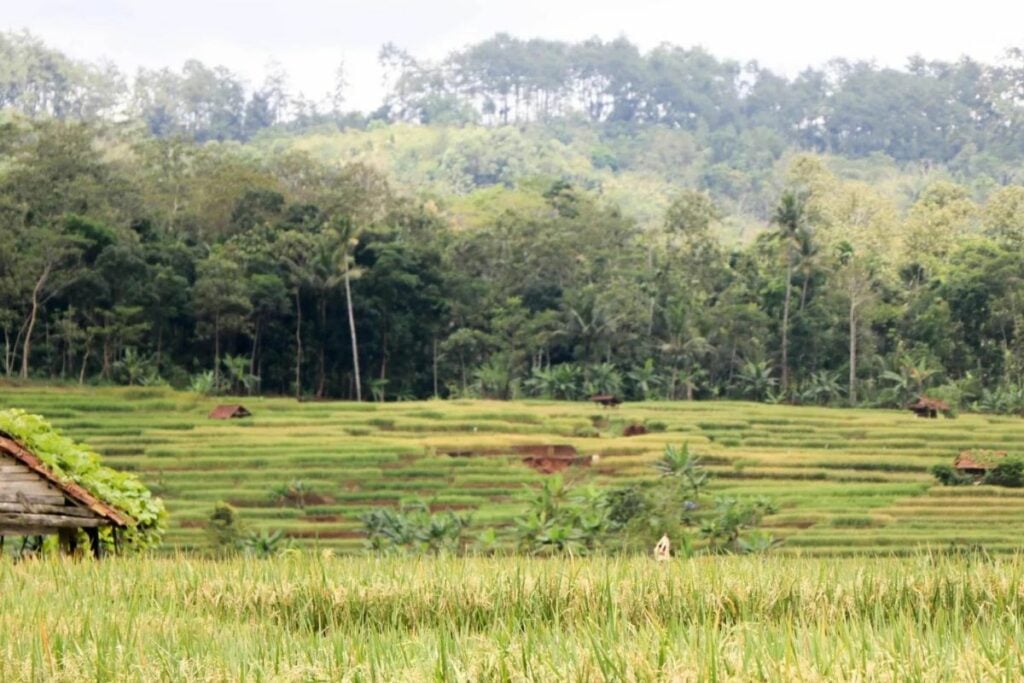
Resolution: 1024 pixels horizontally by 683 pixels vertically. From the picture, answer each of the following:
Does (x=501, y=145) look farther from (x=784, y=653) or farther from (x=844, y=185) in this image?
(x=784, y=653)

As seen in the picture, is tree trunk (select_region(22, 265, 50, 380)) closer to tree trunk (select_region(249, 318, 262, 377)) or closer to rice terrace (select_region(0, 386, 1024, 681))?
tree trunk (select_region(249, 318, 262, 377))

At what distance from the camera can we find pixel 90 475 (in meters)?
11.9

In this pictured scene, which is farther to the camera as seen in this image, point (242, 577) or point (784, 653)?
point (242, 577)

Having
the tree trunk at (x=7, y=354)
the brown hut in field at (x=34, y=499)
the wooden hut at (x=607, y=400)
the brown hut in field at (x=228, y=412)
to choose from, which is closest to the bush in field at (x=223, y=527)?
the brown hut in field at (x=228, y=412)

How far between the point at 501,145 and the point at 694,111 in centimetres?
3458

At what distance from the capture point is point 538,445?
37.0 meters

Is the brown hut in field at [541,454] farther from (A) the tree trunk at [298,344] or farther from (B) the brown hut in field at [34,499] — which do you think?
(B) the brown hut in field at [34,499]

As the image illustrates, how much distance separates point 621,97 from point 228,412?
9364 centimetres

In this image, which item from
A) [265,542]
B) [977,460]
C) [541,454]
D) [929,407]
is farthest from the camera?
[929,407]

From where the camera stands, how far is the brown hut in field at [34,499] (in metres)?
10.8

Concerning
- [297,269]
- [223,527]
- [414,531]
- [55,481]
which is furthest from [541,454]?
[55,481]

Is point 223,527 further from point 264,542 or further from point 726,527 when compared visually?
point 726,527

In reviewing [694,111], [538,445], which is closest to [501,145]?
[694,111]

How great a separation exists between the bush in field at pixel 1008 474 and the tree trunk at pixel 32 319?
81.4ft
